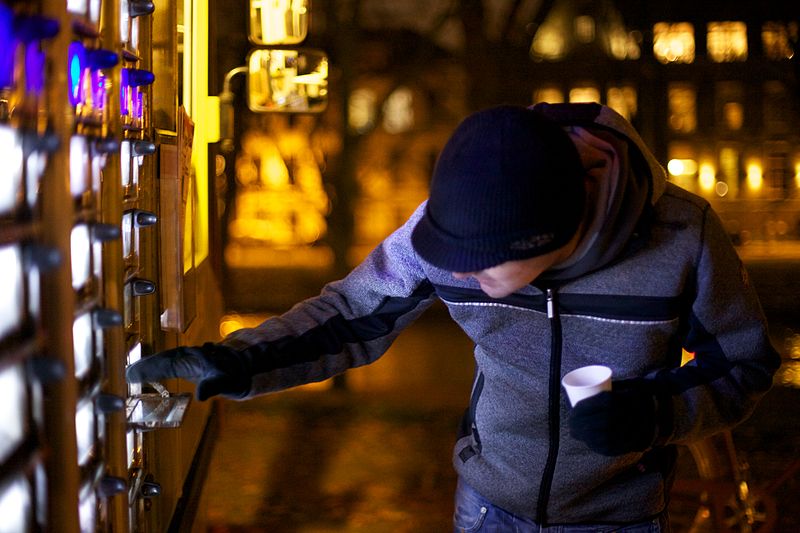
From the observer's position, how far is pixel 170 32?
3.08m

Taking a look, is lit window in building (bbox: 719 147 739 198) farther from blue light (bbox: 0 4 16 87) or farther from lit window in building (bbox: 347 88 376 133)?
blue light (bbox: 0 4 16 87)

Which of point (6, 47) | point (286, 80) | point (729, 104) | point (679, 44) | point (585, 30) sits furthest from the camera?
point (729, 104)

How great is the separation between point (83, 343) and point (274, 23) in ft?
19.1

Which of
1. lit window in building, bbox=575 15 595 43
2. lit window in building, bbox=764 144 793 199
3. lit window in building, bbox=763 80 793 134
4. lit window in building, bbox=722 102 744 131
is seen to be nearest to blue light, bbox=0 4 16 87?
lit window in building, bbox=575 15 595 43

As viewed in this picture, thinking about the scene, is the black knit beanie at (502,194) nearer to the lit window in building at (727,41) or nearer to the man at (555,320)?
the man at (555,320)

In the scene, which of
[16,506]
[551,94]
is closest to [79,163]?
[16,506]

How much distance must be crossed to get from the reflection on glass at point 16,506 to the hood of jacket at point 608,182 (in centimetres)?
117

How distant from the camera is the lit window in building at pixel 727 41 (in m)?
22.3

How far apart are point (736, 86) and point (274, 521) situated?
2188cm

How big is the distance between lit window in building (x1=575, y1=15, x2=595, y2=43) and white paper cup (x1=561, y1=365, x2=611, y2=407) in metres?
17.4

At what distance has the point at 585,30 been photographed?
18.8 meters

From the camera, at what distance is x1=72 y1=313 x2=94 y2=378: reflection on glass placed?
1.75 m

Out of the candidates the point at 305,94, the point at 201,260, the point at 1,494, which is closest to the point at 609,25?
the point at 305,94

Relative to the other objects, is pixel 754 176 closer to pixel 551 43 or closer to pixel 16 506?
pixel 551 43
